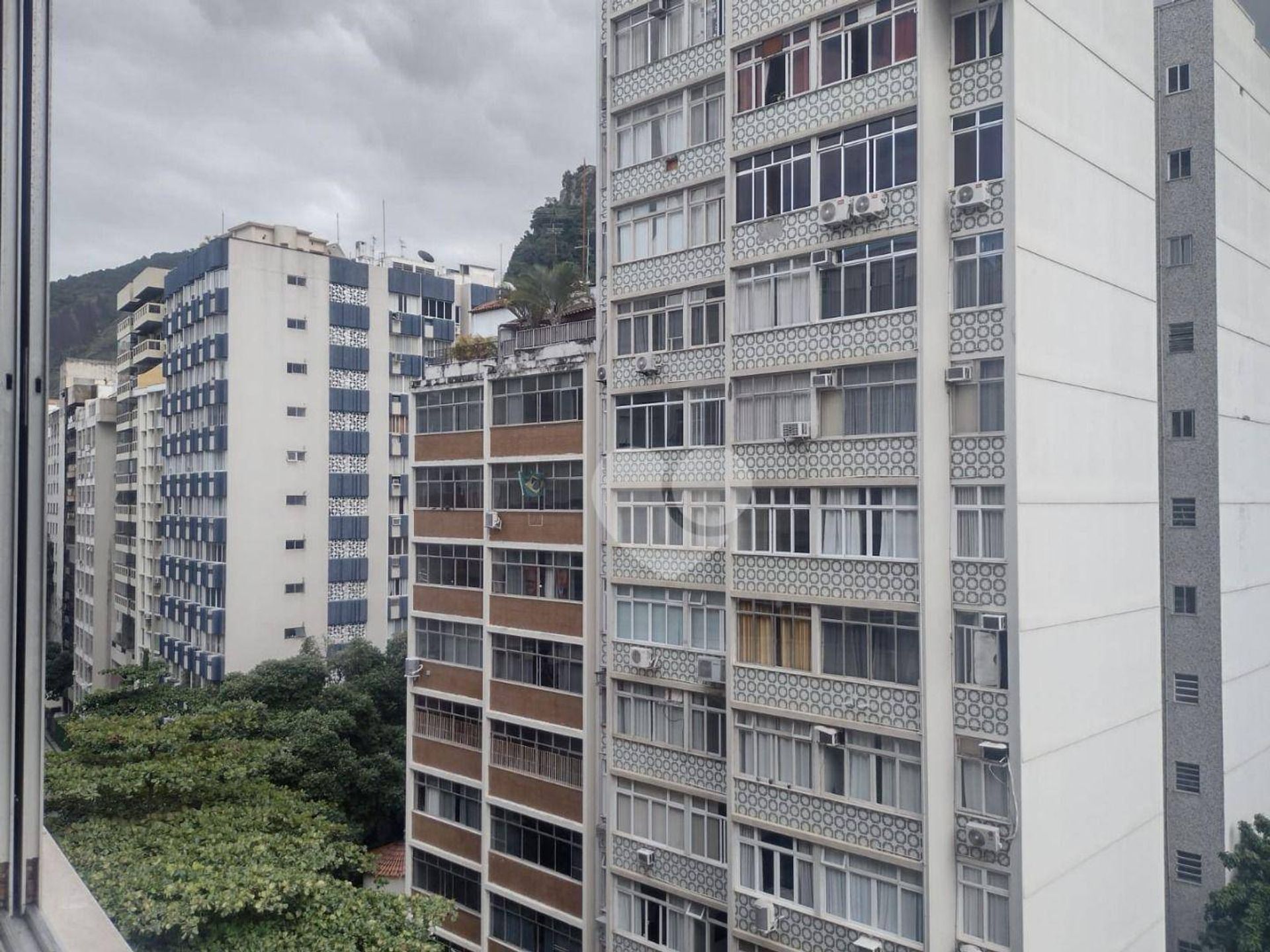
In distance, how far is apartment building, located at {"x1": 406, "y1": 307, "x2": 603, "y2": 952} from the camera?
6.68 m

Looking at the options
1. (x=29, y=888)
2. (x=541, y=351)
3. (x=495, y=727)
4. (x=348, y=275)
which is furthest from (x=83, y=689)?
(x=29, y=888)

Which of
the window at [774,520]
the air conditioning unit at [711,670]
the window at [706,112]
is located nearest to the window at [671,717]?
the air conditioning unit at [711,670]

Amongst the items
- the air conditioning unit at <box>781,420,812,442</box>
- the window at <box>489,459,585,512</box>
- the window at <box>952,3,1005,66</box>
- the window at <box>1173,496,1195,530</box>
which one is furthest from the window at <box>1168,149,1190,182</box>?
the window at <box>489,459,585,512</box>

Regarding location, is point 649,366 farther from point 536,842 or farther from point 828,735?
point 536,842

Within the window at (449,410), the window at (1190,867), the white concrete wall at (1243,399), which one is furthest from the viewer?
the window at (449,410)

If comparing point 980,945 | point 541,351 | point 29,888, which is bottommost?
point 980,945

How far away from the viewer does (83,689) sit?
65.1 feet

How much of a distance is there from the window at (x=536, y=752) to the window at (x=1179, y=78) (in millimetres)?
6822

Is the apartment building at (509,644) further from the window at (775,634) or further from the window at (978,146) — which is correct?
the window at (978,146)

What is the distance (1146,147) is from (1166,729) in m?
4.36

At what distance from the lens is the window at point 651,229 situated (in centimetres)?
602

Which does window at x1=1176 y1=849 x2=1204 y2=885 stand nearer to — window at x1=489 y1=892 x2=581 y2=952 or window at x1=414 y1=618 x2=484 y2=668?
window at x1=489 y1=892 x2=581 y2=952

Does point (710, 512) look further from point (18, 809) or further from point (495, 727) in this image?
point (18, 809)

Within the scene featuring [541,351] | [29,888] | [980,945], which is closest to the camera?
[29,888]
